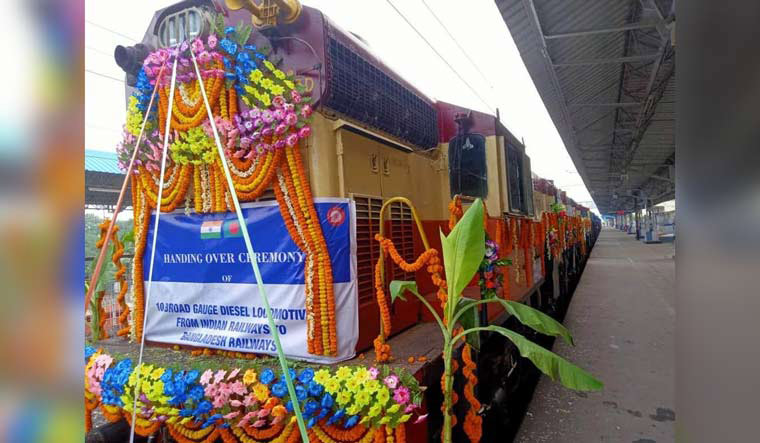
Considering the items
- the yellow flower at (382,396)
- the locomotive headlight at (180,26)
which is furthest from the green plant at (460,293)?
the locomotive headlight at (180,26)

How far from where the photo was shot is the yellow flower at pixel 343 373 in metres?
2.59

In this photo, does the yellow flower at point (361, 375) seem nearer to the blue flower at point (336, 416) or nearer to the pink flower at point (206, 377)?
the blue flower at point (336, 416)

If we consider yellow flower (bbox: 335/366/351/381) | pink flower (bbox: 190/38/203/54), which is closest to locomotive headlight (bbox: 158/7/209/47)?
pink flower (bbox: 190/38/203/54)

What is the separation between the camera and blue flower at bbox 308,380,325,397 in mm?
2551

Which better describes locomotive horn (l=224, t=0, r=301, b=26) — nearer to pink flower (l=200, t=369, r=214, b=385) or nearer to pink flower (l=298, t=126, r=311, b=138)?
pink flower (l=298, t=126, r=311, b=138)

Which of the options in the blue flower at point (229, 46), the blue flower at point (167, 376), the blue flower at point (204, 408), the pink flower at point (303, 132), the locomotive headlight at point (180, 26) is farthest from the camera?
the locomotive headlight at point (180, 26)

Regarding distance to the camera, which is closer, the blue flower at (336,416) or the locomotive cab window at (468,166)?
the blue flower at (336,416)

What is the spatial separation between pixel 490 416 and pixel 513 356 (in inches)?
47.7

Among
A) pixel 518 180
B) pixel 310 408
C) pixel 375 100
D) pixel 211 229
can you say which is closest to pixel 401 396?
pixel 310 408

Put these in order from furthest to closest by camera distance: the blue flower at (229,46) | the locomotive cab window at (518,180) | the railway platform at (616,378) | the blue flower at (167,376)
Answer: the locomotive cab window at (518,180) → the railway platform at (616,378) → the blue flower at (229,46) → the blue flower at (167,376)

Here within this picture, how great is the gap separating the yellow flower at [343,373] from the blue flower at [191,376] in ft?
3.06

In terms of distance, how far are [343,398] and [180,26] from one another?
3.10m
